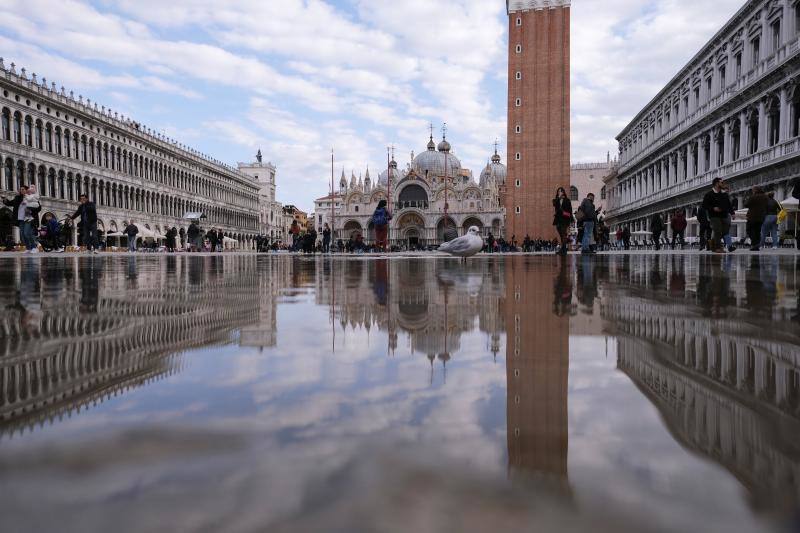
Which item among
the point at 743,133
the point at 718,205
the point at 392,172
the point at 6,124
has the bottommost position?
the point at 718,205

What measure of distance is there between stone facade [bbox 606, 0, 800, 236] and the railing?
0.05 metres

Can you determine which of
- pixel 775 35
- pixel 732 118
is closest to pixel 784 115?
pixel 775 35

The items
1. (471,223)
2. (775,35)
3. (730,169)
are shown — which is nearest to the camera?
(775,35)

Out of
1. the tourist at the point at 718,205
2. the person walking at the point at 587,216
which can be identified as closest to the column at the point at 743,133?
the tourist at the point at 718,205

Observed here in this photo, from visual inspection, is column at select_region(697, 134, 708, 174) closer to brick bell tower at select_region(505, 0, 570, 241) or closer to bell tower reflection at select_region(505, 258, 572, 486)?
brick bell tower at select_region(505, 0, 570, 241)

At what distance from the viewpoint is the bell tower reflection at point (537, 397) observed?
0.78m

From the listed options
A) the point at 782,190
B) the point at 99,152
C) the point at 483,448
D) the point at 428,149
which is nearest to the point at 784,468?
the point at 483,448

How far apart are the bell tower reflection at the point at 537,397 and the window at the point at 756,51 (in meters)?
30.2

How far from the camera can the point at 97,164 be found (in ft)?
146

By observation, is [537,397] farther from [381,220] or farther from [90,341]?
[381,220]

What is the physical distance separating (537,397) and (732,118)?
3274cm

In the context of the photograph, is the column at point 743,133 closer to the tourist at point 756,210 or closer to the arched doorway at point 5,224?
the tourist at point 756,210

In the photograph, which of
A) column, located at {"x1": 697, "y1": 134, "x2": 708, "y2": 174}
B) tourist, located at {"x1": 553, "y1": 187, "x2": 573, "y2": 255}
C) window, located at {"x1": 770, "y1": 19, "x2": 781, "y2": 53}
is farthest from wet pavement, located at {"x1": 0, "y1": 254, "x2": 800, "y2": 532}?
column, located at {"x1": 697, "y1": 134, "x2": 708, "y2": 174}

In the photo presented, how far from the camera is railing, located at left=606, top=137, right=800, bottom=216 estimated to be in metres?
22.5
